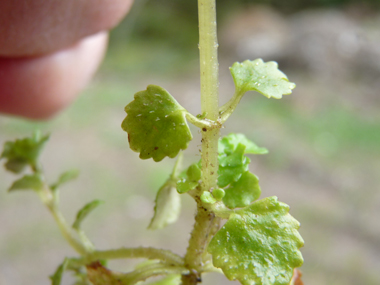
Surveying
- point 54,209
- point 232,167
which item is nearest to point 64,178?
point 54,209

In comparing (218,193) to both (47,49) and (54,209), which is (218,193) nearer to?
(54,209)

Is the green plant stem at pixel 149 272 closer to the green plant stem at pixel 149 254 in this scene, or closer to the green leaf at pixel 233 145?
the green plant stem at pixel 149 254

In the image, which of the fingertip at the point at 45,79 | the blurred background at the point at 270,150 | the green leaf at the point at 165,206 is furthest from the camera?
the blurred background at the point at 270,150

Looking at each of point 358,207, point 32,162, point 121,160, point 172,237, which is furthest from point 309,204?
point 32,162

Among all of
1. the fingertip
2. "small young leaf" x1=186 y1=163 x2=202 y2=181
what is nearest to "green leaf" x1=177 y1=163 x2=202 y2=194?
"small young leaf" x1=186 y1=163 x2=202 y2=181

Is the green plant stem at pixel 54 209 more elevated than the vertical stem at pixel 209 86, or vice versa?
the vertical stem at pixel 209 86

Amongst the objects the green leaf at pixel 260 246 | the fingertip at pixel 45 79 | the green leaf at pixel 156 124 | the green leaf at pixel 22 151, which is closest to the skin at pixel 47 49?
the fingertip at pixel 45 79
